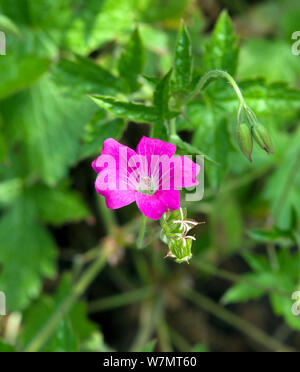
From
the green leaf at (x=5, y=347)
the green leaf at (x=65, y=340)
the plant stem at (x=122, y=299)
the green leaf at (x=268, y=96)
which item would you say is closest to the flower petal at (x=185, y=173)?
the green leaf at (x=268, y=96)

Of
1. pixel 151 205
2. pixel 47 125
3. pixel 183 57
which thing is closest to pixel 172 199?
pixel 151 205

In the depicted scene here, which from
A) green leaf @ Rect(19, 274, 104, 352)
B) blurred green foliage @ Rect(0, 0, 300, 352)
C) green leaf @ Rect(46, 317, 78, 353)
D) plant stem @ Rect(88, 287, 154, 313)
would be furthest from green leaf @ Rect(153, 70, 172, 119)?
plant stem @ Rect(88, 287, 154, 313)

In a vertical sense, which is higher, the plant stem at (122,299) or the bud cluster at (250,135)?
the bud cluster at (250,135)

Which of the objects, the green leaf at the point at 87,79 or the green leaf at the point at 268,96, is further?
the green leaf at the point at 87,79

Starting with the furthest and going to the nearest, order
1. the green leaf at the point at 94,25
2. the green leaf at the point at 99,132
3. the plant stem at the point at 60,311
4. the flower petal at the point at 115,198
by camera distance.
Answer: the green leaf at the point at 94,25 → the plant stem at the point at 60,311 → the green leaf at the point at 99,132 → the flower petal at the point at 115,198

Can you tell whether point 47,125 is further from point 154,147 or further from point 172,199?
point 172,199

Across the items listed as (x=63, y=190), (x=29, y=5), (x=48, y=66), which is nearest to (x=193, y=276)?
(x=63, y=190)

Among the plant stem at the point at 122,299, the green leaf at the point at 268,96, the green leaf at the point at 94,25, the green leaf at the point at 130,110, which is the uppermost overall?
the green leaf at the point at 94,25

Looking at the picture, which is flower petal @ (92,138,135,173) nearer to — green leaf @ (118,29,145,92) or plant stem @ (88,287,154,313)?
green leaf @ (118,29,145,92)

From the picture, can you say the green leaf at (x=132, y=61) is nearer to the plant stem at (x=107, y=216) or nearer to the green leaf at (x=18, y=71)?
the green leaf at (x=18, y=71)
